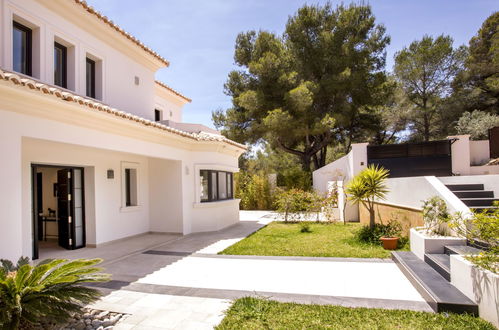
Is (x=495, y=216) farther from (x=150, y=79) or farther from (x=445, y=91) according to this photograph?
(x=445, y=91)

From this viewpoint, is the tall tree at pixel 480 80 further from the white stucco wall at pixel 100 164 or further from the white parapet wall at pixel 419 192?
the white stucco wall at pixel 100 164

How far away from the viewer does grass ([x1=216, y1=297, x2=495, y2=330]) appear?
4.15 meters

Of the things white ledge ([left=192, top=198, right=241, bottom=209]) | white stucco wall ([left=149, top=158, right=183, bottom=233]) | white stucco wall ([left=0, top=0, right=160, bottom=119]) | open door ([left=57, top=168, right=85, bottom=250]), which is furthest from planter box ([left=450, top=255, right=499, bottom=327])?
white stucco wall ([left=0, top=0, right=160, bottom=119])

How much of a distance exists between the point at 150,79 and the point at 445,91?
26073 mm

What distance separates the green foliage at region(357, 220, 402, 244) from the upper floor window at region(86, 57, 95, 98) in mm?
11024

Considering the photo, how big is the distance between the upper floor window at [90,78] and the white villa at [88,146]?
4 centimetres

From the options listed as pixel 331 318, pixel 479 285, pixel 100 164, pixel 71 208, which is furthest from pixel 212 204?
pixel 479 285

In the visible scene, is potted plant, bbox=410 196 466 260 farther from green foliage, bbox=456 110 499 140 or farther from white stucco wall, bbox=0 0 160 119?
green foliage, bbox=456 110 499 140

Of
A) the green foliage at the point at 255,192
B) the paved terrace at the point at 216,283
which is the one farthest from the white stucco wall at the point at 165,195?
the green foliage at the point at 255,192

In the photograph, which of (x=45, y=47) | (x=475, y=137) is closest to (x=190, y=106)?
(x=45, y=47)

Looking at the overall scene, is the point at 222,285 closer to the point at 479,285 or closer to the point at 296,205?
the point at 479,285

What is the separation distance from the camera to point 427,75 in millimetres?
25469

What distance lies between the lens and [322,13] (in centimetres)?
2489

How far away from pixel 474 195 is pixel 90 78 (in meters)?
13.7
